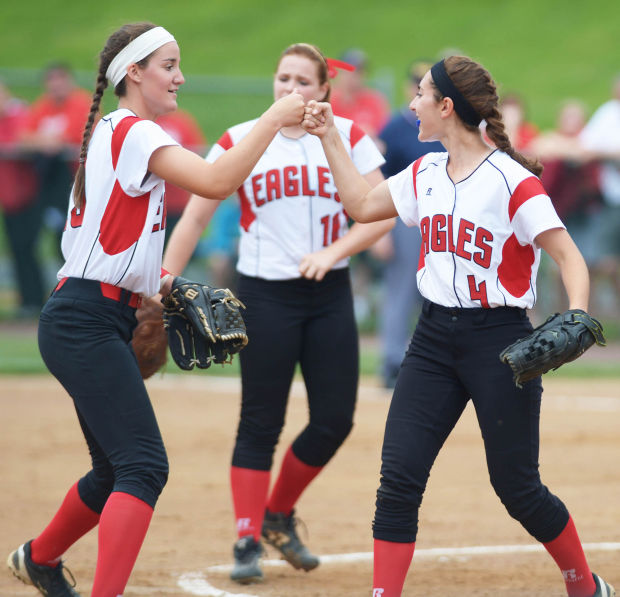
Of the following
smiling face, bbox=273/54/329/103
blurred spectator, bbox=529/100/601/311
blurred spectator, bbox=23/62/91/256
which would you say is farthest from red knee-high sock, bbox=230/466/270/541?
blurred spectator, bbox=529/100/601/311

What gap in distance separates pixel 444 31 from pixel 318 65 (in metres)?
28.0

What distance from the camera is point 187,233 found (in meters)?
4.71

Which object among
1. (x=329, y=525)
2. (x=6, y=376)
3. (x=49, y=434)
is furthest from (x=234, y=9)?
(x=329, y=525)

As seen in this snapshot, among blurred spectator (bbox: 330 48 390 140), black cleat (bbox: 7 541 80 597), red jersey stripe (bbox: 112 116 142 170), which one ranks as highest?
blurred spectator (bbox: 330 48 390 140)

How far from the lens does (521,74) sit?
30.2 m

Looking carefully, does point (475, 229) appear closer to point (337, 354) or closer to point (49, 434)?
point (337, 354)

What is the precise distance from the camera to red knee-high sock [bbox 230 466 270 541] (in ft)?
15.5

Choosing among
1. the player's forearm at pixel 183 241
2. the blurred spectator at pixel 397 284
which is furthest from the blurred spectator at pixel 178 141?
the player's forearm at pixel 183 241

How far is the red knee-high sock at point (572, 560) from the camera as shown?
13.1 feet

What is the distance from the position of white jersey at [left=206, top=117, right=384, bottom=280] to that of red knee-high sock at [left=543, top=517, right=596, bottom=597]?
1.54m

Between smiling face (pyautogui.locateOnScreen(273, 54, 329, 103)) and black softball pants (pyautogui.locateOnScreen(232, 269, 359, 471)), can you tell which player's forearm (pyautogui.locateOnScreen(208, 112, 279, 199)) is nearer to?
smiling face (pyautogui.locateOnScreen(273, 54, 329, 103))

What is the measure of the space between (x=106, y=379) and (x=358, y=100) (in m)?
8.57

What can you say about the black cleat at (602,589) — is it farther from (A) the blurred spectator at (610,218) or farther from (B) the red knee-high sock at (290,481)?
(A) the blurred spectator at (610,218)

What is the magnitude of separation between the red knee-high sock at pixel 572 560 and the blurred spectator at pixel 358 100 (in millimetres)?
7505
